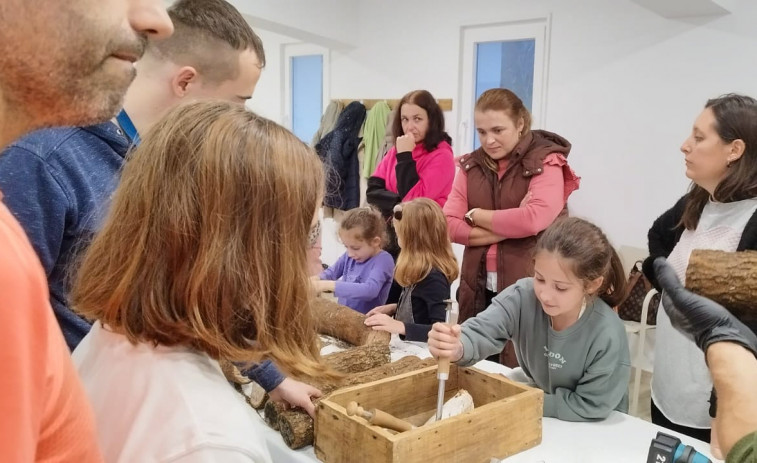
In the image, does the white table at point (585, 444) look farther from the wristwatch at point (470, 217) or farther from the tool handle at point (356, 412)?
the wristwatch at point (470, 217)

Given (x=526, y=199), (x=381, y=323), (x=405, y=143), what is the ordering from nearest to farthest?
(x=381, y=323) → (x=526, y=199) → (x=405, y=143)

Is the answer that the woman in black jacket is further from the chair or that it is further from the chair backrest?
the chair backrest

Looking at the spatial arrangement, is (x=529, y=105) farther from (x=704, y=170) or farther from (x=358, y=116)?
(x=704, y=170)

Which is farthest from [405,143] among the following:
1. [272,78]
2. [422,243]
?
[272,78]

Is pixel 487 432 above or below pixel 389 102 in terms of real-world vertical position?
below

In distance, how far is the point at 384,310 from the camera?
2.52m

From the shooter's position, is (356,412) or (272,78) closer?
(356,412)

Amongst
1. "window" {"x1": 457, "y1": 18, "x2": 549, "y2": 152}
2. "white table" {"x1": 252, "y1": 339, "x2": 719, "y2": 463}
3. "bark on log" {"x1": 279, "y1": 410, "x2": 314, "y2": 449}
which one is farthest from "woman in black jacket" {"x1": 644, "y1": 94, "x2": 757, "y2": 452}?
"window" {"x1": 457, "y1": 18, "x2": 549, "y2": 152}

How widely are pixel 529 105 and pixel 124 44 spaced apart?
4.11 metres

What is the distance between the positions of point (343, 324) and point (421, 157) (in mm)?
1463

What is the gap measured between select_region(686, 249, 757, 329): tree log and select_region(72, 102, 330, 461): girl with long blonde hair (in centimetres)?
63

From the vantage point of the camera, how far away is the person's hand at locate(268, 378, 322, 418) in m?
1.45

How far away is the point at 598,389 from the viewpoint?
1.62 metres

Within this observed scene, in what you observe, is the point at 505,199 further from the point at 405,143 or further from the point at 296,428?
the point at 296,428
